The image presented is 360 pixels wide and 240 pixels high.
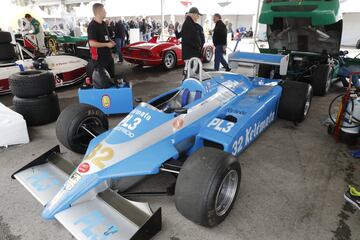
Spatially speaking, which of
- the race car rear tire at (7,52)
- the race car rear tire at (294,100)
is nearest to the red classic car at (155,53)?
the race car rear tire at (7,52)

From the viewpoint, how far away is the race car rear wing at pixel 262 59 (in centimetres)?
438

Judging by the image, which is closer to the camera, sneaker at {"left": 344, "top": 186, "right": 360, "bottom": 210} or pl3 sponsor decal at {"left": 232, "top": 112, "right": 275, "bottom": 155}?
sneaker at {"left": 344, "top": 186, "right": 360, "bottom": 210}

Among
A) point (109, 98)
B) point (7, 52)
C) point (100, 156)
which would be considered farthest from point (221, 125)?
point (7, 52)

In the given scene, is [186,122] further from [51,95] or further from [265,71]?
[265,71]

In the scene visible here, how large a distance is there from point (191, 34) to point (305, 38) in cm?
265

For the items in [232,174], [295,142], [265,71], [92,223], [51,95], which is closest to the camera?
[92,223]

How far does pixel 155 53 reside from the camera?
26.2 ft

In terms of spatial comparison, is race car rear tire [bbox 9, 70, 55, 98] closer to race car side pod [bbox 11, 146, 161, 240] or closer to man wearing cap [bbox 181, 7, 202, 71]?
race car side pod [bbox 11, 146, 161, 240]

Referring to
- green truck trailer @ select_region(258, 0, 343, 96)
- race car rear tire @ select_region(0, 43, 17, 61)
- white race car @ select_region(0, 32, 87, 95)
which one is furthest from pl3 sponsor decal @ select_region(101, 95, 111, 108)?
race car rear tire @ select_region(0, 43, 17, 61)

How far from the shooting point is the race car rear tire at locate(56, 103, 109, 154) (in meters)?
2.91

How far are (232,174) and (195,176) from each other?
0.43 metres

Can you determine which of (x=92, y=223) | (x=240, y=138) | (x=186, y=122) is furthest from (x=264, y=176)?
(x=92, y=223)

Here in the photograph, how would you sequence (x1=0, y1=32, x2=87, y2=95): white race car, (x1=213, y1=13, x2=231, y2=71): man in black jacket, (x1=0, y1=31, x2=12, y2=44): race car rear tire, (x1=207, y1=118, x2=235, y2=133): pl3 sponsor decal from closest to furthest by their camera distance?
(x1=207, y1=118, x2=235, y2=133): pl3 sponsor decal < (x1=0, y1=32, x2=87, y2=95): white race car < (x1=0, y1=31, x2=12, y2=44): race car rear tire < (x1=213, y1=13, x2=231, y2=71): man in black jacket

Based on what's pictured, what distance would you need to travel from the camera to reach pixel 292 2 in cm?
497
